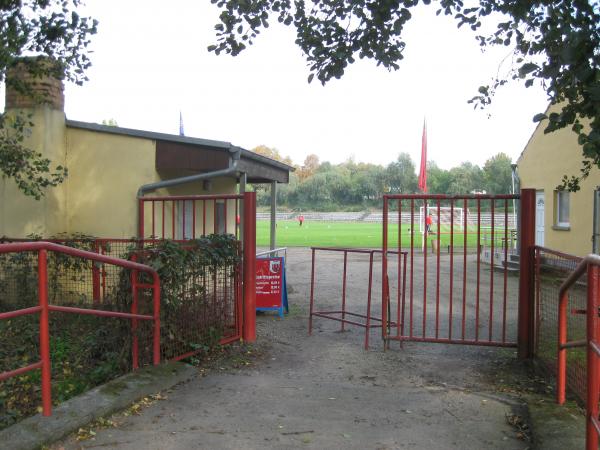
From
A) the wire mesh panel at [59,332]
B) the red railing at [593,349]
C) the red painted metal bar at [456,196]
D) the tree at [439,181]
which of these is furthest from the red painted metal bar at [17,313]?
the tree at [439,181]

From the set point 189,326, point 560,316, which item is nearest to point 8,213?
point 189,326

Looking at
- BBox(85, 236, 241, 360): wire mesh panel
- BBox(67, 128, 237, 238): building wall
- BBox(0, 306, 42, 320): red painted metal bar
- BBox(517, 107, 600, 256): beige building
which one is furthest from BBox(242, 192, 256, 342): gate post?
BBox(517, 107, 600, 256): beige building

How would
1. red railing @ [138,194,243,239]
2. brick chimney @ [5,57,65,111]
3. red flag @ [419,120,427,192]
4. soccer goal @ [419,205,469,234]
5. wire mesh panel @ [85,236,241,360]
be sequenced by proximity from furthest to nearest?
red flag @ [419,120,427,192]
brick chimney @ [5,57,65,111]
red railing @ [138,194,243,239]
soccer goal @ [419,205,469,234]
wire mesh panel @ [85,236,241,360]

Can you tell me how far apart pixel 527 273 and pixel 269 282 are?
4.58 meters

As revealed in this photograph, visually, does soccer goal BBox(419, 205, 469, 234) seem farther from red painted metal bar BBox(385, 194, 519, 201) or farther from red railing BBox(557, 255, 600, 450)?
red railing BBox(557, 255, 600, 450)

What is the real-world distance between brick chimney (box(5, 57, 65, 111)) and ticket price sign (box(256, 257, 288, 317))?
4.40 metres

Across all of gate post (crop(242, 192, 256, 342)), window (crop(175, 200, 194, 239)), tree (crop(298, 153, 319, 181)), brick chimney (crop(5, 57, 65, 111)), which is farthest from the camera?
tree (crop(298, 153, 319, 181))

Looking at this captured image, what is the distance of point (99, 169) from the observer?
9953 millimetres

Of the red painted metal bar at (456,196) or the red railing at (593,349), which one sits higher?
the red painted metal bar at (456,196)

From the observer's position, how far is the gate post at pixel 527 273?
6582 mm

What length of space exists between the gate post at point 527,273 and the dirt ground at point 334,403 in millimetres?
361

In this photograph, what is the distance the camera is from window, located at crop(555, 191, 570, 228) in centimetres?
1669

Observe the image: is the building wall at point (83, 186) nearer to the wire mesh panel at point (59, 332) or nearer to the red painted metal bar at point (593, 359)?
the wire mesh panel at point (59, 332)

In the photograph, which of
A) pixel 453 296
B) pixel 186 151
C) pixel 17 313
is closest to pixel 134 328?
pixel 17 313
